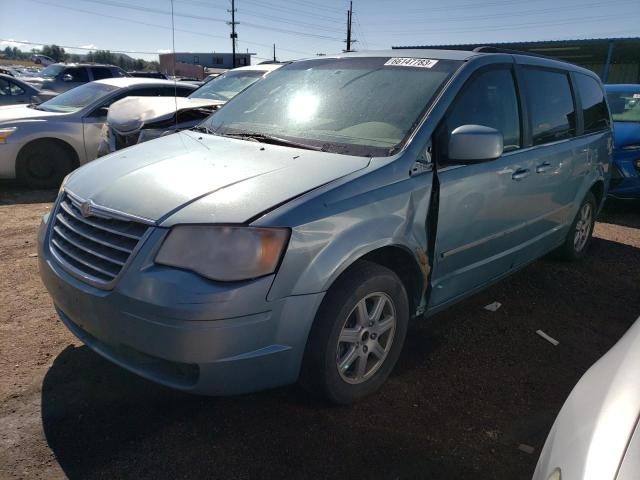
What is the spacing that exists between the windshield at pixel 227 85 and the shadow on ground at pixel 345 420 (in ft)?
18.7

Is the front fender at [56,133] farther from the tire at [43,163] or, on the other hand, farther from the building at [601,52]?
the building at [601,52]

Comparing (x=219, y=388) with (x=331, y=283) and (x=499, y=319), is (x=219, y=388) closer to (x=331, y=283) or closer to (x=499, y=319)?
(x=331, y=283)

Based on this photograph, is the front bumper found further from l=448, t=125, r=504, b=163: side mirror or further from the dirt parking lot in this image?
l=448, t=125, r=504, b=163: side mirror

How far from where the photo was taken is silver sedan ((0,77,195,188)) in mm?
6852

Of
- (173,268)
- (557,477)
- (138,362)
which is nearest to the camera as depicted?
(557,477)

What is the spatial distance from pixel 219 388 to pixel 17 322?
6.50ft

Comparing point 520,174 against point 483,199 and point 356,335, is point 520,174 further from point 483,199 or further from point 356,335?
point 356,335

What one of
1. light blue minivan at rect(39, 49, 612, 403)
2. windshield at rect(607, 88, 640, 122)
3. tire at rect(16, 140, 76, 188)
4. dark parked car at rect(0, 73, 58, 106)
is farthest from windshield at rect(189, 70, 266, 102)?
windshield at rect(607, 88, 640, 122)

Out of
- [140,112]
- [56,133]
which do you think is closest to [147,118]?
[140,112]

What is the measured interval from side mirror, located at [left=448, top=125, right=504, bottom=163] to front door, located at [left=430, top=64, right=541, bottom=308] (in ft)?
0.22

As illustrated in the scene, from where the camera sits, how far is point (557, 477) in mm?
1188

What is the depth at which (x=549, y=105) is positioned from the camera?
12.9ft

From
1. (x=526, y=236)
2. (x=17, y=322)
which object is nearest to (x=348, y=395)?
(x=526, y=236)

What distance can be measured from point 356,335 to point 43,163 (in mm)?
6253
